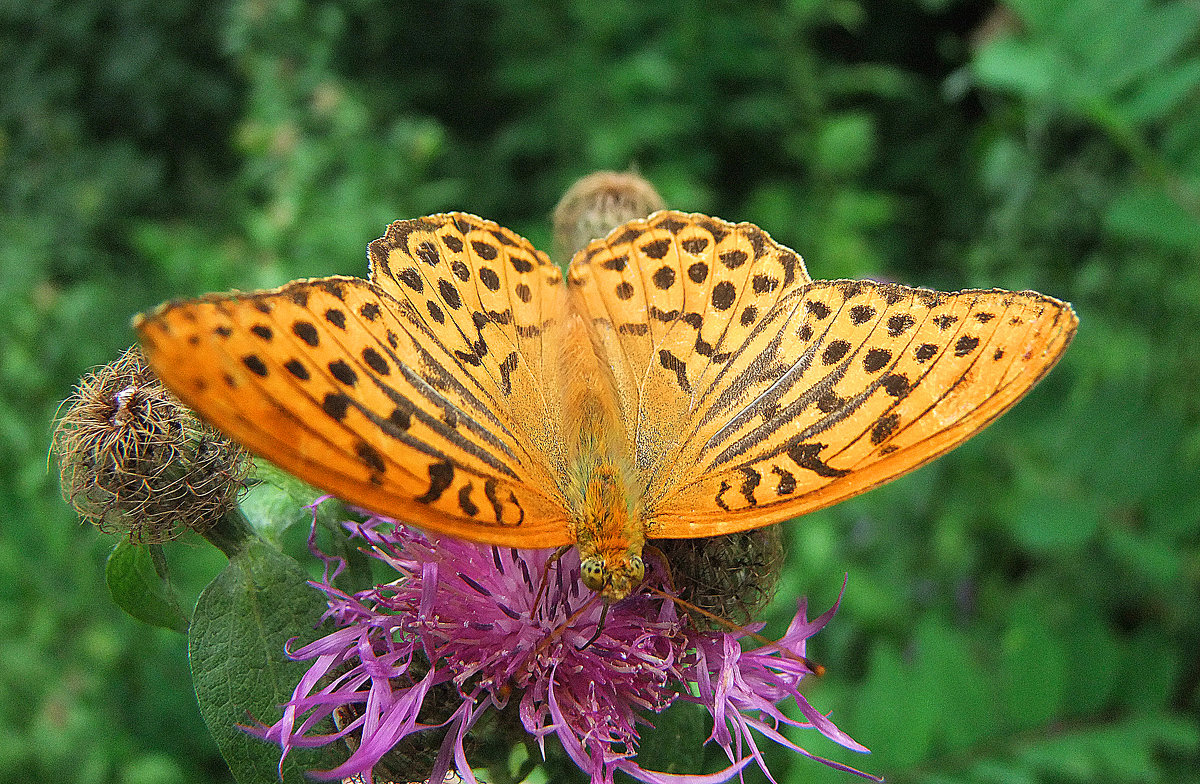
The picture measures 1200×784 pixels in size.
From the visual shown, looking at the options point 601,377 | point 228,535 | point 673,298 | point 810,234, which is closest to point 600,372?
point 601,377

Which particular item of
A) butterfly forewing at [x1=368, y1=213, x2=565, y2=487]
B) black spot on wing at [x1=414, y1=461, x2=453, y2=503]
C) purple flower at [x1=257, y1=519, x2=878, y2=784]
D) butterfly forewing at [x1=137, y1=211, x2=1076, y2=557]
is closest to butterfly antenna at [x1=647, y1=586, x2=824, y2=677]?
purple flower at [x1=257, y1=519, x2=878, y2=784]

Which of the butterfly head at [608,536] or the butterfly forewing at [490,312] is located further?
the butterfly forewing at [490,312]

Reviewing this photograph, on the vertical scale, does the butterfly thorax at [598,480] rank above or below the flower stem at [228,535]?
above

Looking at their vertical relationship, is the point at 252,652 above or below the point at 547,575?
below

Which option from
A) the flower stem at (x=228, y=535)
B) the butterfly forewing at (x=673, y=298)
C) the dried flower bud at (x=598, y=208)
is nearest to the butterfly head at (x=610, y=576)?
the butterfly forewing at (x=673, y=298)

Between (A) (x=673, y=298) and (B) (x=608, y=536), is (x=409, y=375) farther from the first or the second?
(A) (x=673, y=298)

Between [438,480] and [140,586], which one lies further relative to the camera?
[140,586]

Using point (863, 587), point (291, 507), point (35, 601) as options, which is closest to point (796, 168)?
point (863, 587)

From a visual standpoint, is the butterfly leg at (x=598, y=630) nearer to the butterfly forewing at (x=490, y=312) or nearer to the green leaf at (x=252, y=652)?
the butterfly forewing at (x=490, y=312)
